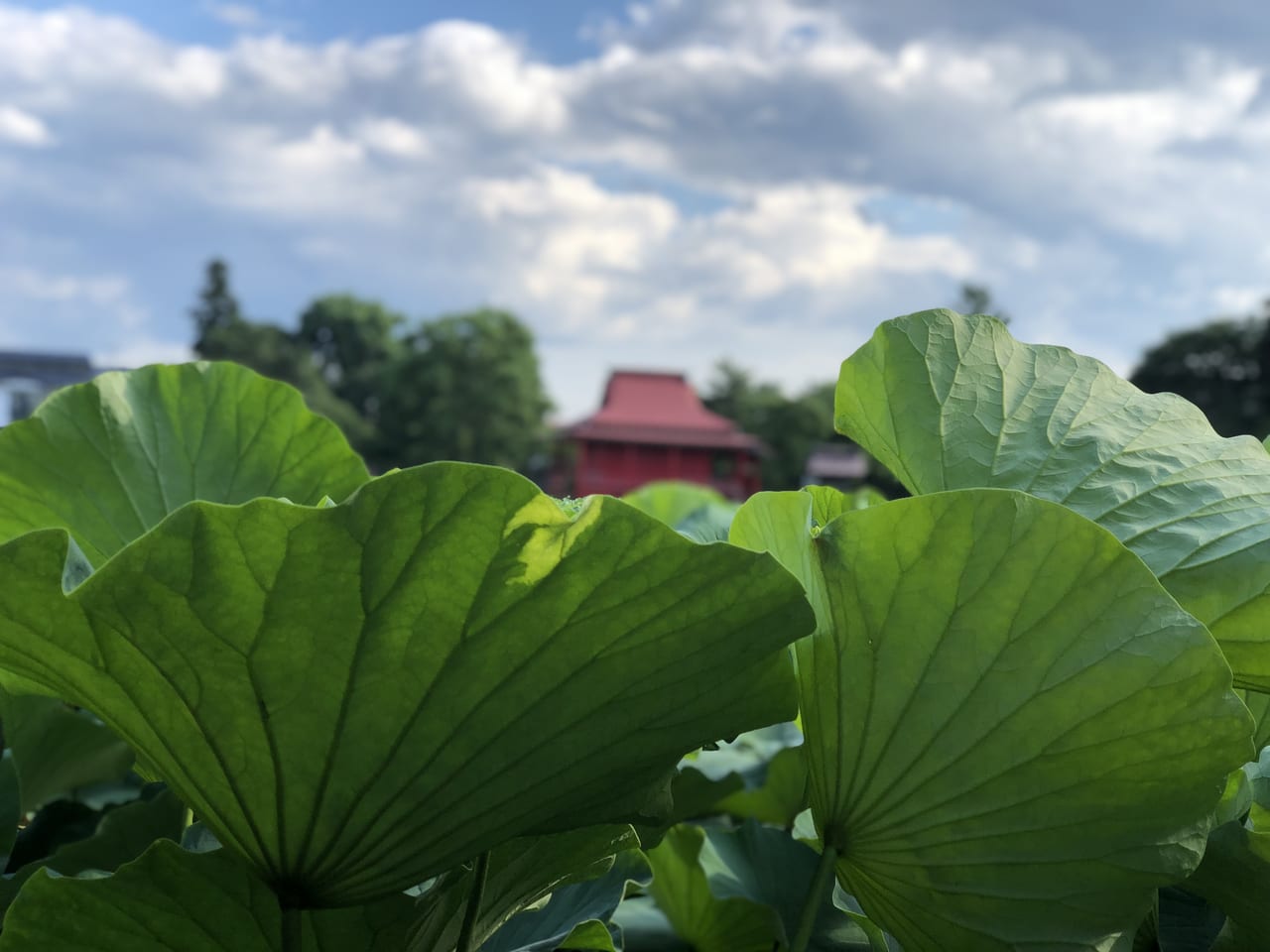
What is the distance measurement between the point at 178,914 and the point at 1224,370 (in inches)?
865

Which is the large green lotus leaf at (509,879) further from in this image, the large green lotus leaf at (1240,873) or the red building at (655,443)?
the red building at (655,443)

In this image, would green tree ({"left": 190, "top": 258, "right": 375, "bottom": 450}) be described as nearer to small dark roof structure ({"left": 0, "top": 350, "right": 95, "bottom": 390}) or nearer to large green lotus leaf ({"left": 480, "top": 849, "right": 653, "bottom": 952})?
small dark roof structure ({"left": 0, "top": 350, "right": 95, "bottom": 390})

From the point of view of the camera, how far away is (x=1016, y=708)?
224 millimetres

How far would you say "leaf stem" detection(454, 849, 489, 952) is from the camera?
0.79ft

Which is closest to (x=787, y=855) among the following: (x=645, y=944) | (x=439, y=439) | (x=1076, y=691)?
(x=645, y=944)

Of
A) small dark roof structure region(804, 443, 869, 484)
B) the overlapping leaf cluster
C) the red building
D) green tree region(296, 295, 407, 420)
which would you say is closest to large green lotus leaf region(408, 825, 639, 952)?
the overlapping leaf cluster

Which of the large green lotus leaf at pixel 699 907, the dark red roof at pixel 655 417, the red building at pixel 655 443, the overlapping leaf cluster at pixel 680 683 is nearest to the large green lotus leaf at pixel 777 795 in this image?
the large green lotus leaf at pixel 699 907

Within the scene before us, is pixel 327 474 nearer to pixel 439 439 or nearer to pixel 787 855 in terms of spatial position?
pixel 787 855

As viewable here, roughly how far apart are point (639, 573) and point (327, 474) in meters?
0.23

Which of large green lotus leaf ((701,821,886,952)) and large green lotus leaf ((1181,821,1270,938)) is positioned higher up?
large green lotus leaf ((1181,821,1270,938))

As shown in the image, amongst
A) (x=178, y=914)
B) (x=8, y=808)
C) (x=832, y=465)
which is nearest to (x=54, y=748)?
(x=8, y=808)

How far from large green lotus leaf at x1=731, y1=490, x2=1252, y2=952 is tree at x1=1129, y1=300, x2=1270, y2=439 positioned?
20210mm

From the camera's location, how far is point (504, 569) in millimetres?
202

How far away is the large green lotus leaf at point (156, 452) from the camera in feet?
1.24
